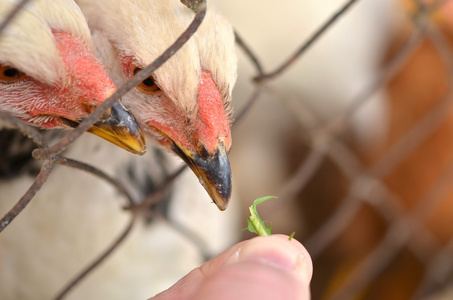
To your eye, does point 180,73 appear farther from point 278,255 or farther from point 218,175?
point 278,255

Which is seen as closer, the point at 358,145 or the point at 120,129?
the point at 120,129

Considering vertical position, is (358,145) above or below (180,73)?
below

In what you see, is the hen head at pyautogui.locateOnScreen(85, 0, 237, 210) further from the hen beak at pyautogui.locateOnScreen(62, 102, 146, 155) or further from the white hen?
the white hen

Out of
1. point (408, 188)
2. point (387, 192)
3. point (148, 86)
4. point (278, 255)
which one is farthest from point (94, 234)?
point (408, 188)

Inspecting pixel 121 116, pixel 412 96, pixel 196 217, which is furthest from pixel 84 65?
pixel 412 96

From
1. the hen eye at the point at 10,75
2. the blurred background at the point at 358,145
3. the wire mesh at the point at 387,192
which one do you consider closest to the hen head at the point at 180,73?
the hen eye at the point at 10,75

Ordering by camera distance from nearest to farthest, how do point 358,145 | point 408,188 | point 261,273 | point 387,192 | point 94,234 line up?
point 261,273 < point 94,234 < point 387,192 < point 408,188 < point 358,145
